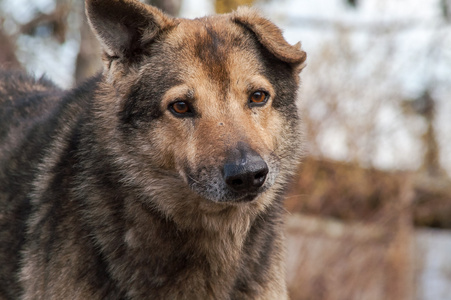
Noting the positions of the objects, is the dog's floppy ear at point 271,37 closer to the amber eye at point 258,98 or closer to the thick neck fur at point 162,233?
the amber eye at point 258,98

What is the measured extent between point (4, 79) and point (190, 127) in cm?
238

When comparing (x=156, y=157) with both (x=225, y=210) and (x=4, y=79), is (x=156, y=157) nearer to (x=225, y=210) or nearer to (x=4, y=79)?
(x=225, y=210)

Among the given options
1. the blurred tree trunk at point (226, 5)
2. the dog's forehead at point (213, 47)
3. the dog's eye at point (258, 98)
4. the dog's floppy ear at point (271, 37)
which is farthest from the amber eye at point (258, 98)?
the blurred tree trunk at point (226, 5)

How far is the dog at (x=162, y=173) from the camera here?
10.6 ft

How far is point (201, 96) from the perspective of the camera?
10.7ft

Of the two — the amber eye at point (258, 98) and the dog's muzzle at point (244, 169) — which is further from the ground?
the amber eye at point (258, 98)

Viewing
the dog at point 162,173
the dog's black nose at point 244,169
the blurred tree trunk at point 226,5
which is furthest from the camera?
the blurred tree trunk at point 226,5

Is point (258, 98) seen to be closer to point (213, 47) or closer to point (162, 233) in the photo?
Result: point (213, 47)

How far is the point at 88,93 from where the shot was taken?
388 centimetres

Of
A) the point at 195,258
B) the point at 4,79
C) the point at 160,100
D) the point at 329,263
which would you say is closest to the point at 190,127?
the point at 160,100

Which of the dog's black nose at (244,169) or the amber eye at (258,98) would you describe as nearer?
the dog's black nose at (244,169)

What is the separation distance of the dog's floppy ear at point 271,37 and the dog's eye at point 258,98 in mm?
313

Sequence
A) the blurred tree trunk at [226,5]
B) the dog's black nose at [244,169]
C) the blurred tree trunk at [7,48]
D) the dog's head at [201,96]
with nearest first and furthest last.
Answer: the dog's black nose at [244,169], the dog's head at [201,96], the blurred tree trunk at [226,5], the blurred tree trunk at [7,48]

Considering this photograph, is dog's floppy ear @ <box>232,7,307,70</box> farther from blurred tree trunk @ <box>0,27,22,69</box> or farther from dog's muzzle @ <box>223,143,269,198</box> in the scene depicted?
blurred tree trunk @ <box>0,27,22,69</box>
